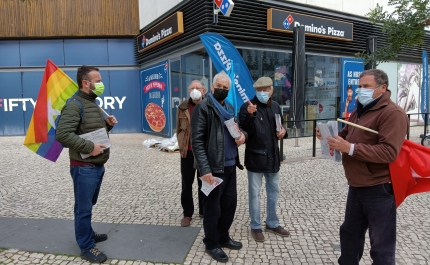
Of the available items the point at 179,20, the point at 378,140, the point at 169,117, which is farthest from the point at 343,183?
the point at 169,117

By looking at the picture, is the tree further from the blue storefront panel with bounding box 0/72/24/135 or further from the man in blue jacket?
the blue storefront panel with bounding box 0/72/24/135

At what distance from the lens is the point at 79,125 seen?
3.05 meters

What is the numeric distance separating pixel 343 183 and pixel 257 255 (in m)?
3.19

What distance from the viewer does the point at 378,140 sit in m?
2.31

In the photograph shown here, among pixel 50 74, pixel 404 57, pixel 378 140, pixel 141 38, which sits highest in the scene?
pixel 141 38

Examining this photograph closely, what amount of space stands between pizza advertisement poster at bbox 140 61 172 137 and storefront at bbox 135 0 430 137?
4 centimetres

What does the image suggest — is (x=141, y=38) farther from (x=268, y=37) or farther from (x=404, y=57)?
(x=404, y=57)

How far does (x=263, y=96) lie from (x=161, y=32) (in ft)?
29.2

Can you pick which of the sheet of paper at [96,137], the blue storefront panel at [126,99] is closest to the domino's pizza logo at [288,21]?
the blue storefront panel at [126,99]

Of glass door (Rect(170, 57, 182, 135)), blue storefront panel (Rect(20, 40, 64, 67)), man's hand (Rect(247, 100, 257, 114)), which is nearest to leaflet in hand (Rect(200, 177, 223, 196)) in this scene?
man's hand (Rect(247, 100, 257, 114))

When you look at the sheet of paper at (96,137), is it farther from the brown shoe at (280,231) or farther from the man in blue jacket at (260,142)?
the brown shoe at (280,231)

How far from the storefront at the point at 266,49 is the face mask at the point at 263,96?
538cm

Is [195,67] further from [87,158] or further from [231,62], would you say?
[87,158]

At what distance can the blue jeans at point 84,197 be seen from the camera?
3072 millimetres
